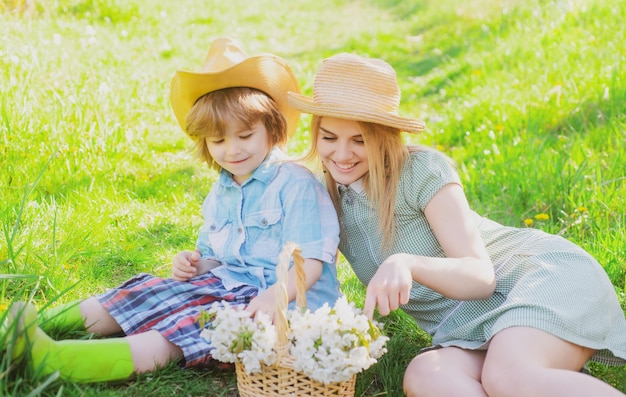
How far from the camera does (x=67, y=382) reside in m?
2.29

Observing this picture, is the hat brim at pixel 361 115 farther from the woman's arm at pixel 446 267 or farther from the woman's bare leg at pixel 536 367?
the woman's bare leg at pixel 536 367

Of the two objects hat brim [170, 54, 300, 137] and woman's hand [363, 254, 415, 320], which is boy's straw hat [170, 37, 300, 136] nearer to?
hat brim [170, 54, 300, 137]

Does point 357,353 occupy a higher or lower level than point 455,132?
higher

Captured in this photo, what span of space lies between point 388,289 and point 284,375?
1.22 ft

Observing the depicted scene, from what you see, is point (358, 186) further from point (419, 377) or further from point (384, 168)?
point (419, 377)

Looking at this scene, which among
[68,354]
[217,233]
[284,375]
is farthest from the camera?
[217,233]

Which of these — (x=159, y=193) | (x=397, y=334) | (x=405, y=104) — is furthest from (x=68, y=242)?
(x=405, y=104)

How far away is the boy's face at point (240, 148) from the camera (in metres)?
2.78

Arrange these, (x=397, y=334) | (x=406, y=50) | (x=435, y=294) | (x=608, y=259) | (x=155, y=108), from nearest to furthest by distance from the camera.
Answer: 1. (x=435, y=294)
2. (x=397, y=334)
3. (x=608, y=259)
4. (x=155, y=108)
5. (x=406, y=50)

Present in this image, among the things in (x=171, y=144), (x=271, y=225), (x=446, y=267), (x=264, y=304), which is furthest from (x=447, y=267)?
(x=171, y=144)

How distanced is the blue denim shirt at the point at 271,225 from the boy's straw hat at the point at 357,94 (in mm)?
303

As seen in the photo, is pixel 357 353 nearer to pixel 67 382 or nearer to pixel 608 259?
pixel 67 382

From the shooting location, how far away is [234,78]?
2.81 m

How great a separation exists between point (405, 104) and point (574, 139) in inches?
89.2
